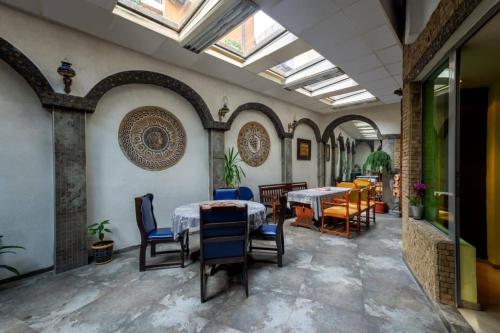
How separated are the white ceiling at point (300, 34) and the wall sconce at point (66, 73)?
0.53m

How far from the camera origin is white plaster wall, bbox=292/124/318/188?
6.34 meters

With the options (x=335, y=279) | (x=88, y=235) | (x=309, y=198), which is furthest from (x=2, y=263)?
(x=309, y=198)

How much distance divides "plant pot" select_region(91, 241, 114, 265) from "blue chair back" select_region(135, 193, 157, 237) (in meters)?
0.65

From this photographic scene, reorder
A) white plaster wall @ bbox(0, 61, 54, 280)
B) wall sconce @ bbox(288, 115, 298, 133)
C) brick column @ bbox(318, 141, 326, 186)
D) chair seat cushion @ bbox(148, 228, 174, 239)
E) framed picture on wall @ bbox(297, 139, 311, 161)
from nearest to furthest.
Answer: white plaster wall @ bbox(0, 61, 54, 280) < chair seat cushion @ bbox(148, 228, 174, 239) < wall sconce @ bbox(288, 115, 298, 133) < framed picture on wall @ bbox(297, 139, 311, 161) < brick column @ bbox(318, 141, 326, 186)

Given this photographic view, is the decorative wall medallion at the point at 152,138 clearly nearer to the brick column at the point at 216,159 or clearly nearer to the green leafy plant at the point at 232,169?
the brick column at the point at 216,159

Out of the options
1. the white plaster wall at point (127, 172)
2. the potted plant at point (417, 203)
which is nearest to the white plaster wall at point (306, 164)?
the white plaster wall at point (127, 172)

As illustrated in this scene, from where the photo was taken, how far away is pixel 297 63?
13.7 ft

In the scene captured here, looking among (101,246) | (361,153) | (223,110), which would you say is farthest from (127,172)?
(361,153)

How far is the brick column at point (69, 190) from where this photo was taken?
2.55 m

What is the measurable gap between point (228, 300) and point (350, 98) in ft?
19.1

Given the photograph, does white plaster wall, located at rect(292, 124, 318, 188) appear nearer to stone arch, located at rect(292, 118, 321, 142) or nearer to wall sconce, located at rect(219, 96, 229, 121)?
stone arch, located at rect(292, 118, 321, 142)

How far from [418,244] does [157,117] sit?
3.99 metres

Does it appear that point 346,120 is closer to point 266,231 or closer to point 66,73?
point 266,231

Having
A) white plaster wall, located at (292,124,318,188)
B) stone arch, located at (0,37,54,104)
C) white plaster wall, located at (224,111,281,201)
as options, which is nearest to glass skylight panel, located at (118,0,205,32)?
stone arch, located at (0,37,54,104)
